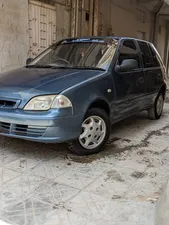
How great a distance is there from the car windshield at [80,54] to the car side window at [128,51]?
168 mm

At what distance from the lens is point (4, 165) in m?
3.21

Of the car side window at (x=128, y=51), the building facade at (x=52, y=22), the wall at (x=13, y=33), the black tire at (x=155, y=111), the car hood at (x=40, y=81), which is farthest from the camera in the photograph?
the building facade at (x=52, y=22)

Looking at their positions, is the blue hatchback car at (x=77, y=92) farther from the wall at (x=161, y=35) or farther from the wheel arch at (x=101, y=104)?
the wall at (x=161, y=35)

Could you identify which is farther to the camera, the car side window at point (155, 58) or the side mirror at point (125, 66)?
the car side window at point (155, 58)

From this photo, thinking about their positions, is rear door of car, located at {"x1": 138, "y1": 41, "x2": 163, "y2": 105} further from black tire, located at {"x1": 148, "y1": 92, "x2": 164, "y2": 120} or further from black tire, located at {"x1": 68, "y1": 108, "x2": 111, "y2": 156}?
black tire, located at {"x1": 68, "y1": 108, "x2": 111, "y2": 156}

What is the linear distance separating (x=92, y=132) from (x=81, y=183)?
85 cm

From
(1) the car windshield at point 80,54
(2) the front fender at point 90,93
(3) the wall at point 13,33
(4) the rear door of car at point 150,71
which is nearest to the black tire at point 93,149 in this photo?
(2) the front fender at point 90,93

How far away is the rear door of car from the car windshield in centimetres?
106

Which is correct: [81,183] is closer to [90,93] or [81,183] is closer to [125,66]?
[90,93]

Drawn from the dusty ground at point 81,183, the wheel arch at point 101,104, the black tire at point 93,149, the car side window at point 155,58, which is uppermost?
the car side window at point 155,58

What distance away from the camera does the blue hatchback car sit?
304cm

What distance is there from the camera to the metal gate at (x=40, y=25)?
6672 mm

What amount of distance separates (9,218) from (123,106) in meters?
2.52

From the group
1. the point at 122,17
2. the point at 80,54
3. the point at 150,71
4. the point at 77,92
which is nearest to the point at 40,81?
the point at 77,92
